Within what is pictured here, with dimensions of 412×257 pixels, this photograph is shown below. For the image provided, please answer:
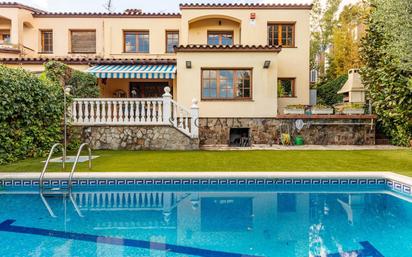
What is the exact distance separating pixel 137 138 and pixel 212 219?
12.8 m

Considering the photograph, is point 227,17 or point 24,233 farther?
point 227,17

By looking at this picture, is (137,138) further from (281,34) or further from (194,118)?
(281,34)

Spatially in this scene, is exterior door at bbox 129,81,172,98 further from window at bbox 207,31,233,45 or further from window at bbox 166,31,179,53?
window at bbox 207,31,233,45

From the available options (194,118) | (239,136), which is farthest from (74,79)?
(239,136)

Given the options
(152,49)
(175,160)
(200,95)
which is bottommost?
(175,160)

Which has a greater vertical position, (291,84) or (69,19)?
(69,19)

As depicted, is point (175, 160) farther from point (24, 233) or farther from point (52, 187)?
point (24, 233)

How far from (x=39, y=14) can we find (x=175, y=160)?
2476 cm

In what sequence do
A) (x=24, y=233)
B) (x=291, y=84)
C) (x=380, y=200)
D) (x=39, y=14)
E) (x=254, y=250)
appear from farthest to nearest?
(x=39, y=14) < (x=291, y=84) < (x=380, y=200) < (x=24, y=233) < (x=254, y=250)

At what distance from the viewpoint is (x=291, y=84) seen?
29484 millimetres

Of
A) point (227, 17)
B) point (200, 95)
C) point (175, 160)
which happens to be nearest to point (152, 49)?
point (227, 17)

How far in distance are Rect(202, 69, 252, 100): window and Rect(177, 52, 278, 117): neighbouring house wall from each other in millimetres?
397

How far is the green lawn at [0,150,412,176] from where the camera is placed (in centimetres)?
1367

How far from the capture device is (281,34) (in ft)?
98.1
